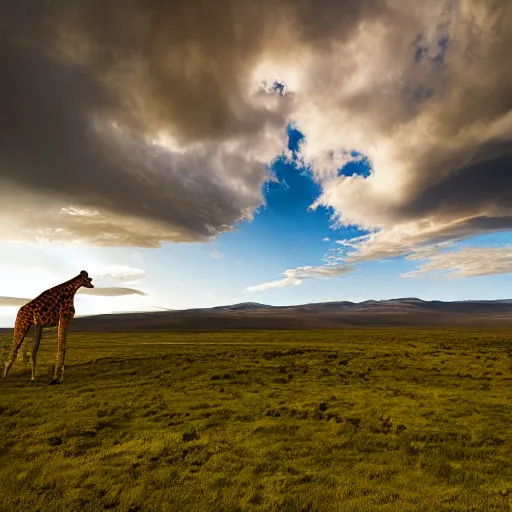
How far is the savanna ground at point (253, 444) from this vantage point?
31.9ft

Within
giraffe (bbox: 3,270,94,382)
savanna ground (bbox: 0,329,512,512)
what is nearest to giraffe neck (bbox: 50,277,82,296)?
giraffe (bbox: 3,270,94,382)

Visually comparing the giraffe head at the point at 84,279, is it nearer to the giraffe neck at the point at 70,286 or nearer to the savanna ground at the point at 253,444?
the giraffe neck at the point at 70,286

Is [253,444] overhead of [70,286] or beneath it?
beneath

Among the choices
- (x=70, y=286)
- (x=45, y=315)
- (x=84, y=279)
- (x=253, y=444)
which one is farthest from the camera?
(x=84, y=279)

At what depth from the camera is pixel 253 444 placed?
13.5 meters

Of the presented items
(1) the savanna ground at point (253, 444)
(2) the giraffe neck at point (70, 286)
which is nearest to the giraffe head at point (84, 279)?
(2) the giraffe neck at point (70, 286)

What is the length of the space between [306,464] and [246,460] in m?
2.18

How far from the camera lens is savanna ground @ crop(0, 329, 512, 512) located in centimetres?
972

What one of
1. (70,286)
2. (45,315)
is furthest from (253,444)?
(70,286)

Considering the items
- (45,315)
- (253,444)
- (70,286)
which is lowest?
(253,444)

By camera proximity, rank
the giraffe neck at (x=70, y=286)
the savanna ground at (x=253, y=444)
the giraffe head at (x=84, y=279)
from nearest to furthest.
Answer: the savanna ground at (x=253, y=444) → the giraffe neck at (x=70, y=286) → the giraffe head at (x=84, y=279)

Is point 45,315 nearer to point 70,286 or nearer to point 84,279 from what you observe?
point 70,286

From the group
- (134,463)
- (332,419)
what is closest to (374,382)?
(332,419)

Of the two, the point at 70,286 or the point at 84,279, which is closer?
the point at 70,286
